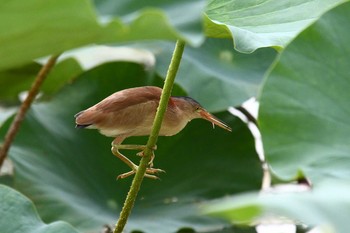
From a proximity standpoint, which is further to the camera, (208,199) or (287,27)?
(208,199)

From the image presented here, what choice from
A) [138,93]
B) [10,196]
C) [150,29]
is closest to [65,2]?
[150,29]

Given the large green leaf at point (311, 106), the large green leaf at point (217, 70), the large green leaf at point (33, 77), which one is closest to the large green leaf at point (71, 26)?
the large green leaf at point (311, 106)

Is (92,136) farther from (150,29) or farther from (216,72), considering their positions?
(150,29)

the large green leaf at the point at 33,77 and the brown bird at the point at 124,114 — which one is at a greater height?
the large green leaf at the point at 33,77

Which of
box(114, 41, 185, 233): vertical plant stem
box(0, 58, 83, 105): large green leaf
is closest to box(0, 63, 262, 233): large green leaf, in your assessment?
box(0, 58, 83, 105): large green leaf

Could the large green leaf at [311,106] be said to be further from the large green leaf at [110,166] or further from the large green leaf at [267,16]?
the large green leaf at [110,166]

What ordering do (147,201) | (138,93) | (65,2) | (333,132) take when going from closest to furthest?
(65,2), (333,132), (138,93), (147,201)

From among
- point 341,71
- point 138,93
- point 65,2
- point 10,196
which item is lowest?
point 10,196

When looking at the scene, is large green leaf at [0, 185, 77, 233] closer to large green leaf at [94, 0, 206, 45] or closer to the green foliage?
the green foliage
